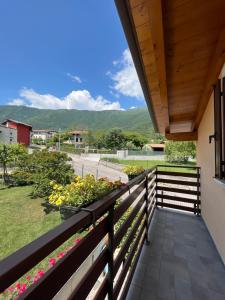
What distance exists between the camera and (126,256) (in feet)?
5.09

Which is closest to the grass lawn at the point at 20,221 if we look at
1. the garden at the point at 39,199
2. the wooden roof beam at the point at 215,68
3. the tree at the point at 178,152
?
the garden at the point at 39,199

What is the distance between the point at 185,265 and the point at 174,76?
206 cm

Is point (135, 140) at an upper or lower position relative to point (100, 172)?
upper

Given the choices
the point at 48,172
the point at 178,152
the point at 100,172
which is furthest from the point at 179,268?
the point at 178,152

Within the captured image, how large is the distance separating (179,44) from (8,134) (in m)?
27.1

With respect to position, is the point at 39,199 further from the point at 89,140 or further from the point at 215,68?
the point at 89,140

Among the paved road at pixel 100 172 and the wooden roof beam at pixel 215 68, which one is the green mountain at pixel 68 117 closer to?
the paved road at pixel 100 172

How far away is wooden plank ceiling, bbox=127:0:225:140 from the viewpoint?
3.44 feet

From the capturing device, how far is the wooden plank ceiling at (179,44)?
1.05 meters

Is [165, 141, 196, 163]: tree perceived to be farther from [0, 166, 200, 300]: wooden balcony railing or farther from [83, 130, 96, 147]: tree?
[0, 166, 200, 300]: wooden balcony railing

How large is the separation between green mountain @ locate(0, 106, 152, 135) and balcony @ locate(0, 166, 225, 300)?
83.5m

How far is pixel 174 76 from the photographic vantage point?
77.9 inches

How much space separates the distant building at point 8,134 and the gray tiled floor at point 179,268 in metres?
24.9

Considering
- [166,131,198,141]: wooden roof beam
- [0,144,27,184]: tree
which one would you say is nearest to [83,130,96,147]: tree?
[0,144,27,184]: tree
